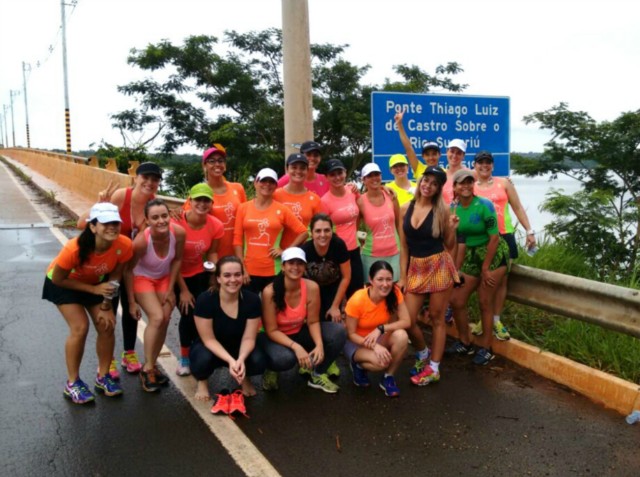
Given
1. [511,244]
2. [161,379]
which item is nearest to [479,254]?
[511,244]

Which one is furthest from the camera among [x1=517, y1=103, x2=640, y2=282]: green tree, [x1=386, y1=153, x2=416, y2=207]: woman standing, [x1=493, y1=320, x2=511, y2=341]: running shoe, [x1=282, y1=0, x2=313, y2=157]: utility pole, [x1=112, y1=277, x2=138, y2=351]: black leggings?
[x1=517, y1=103, x2=640, y2=282]: green tree

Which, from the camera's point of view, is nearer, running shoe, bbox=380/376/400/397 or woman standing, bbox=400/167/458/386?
running shoe, bbox=380/376/400/397

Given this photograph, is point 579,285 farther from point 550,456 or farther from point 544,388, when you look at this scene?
point 550,456

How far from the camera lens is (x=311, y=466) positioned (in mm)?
3387

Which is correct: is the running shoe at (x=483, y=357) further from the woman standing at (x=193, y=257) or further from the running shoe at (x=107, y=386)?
the running shoe at (x=107, y=386)

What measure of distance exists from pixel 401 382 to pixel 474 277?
1.08m

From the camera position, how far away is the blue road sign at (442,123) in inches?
250

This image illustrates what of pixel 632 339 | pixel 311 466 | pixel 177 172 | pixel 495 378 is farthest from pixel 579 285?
pixel 177 172

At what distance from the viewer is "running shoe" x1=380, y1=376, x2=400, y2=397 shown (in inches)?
174

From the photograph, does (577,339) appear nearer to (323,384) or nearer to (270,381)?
(323,384)

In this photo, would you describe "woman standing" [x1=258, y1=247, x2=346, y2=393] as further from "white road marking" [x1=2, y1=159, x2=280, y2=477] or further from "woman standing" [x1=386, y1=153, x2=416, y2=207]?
"woman standing" [x1=386, y1=153, x2=416, y2=207]

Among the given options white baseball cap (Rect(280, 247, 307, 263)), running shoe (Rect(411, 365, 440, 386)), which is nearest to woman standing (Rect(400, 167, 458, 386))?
→ running shoe (Rect(411, 365, 440, 386))

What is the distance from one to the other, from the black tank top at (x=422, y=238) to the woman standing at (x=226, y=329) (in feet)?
4.24

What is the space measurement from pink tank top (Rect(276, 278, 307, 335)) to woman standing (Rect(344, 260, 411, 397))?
35 centimetres
